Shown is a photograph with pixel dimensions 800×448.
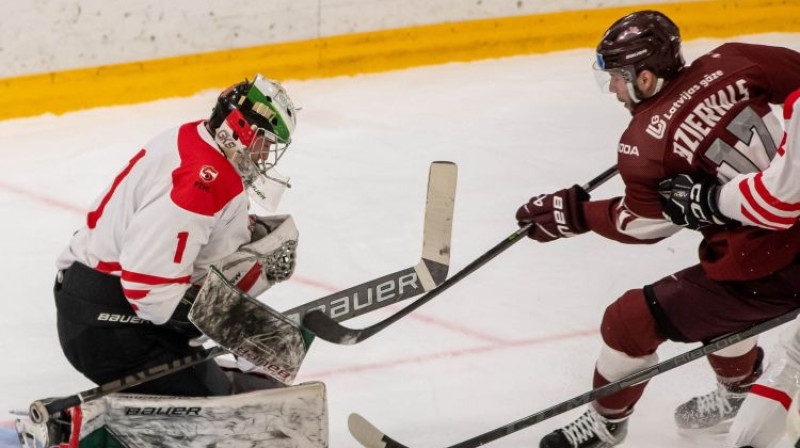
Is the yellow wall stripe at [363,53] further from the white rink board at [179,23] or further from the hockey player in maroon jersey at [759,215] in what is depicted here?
the hockey player in maroon jersey at [759,215]

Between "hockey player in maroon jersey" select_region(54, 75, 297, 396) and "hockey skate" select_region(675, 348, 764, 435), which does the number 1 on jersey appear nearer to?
"hockey player in maroon jersey" select_region(54, 75, 297, 396)

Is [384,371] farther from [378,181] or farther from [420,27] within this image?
[420,27]

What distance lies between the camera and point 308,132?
189 inches

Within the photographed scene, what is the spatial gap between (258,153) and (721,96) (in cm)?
101

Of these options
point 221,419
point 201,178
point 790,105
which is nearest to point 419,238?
point 221,419

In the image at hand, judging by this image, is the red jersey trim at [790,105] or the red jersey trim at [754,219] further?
the red jersey trim at [754,219]

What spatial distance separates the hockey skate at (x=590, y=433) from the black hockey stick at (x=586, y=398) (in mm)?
140

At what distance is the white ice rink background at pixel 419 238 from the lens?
3.39m

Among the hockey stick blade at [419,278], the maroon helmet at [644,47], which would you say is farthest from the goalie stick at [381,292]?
the maroon helmet at [644,47]

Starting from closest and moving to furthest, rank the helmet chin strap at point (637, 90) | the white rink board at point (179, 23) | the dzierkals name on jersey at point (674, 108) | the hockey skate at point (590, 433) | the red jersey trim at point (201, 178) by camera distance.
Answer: the red jersey trim at point (201, 178), the dzierkals name on jersey at point (674, 108), the helmet chin strap at point (637, 90), the hockey skate at point (590, 433), the white rink board at point (179, 23)

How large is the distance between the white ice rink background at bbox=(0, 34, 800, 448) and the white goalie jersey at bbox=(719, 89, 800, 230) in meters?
0.90

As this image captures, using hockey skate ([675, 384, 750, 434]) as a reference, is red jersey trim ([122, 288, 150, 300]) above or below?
above

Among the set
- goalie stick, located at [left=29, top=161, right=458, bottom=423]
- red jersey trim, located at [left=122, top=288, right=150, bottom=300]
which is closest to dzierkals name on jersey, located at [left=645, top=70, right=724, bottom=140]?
goalie stick, located at [left=29, top=161, right=458, bottom=423]

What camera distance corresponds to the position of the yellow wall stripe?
4.91m
